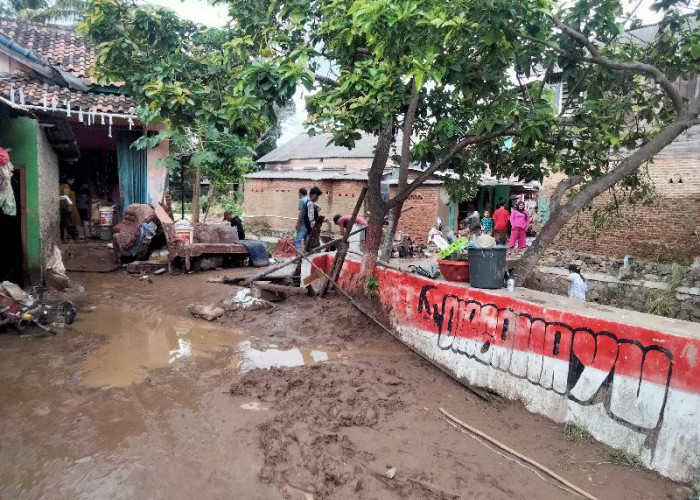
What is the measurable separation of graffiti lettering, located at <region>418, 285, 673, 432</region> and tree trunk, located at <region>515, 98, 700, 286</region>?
39.4 inches

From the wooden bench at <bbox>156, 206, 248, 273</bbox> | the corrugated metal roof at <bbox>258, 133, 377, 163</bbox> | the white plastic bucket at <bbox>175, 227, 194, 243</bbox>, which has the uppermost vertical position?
the corrugated metal roof at <bbox>258, 133, 377, 163</bbox>

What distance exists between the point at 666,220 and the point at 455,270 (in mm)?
8395

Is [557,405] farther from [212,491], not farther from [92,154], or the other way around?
[92,154]

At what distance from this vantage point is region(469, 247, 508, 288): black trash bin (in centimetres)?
526

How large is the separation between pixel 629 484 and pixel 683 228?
9654mm

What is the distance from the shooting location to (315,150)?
26.1m

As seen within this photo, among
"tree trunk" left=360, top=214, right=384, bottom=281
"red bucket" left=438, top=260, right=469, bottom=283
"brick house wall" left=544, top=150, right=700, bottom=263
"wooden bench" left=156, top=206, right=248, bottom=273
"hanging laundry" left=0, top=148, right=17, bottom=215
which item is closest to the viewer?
"red bucket" left=438, top=260, right=469, bottom=283

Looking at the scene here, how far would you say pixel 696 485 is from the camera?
338 cm

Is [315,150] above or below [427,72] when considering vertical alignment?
above

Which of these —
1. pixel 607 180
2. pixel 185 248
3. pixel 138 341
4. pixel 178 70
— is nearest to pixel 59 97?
pixel 185 248

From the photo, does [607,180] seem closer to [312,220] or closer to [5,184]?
[312,220]

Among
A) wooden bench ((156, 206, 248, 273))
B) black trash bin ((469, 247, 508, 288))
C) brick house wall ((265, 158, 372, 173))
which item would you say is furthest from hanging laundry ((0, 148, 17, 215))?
brick house wall ((265, 158, 372, 173))

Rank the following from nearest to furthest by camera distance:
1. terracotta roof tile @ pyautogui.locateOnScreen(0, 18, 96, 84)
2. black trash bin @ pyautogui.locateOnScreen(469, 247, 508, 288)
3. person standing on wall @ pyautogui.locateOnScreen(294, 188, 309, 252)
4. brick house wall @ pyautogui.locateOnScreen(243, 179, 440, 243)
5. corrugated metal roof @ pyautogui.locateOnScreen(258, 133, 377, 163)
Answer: black trash bin @ pyautogui.locateOnScreen(469, 247, 508, 288) < person standing on wall @ pyautogui.locateOnScreen(294, 188, 309, 252) < terracotta roof tile @ pyautogui.locateOnScreen(0, 18, 96, 84) < brick house wall @ pyautogui.locateOnScreen(243, 179, 440, 243) < corrugated metal roof @ pyautogui.locateOnScreen(258, 133, 377, 163)

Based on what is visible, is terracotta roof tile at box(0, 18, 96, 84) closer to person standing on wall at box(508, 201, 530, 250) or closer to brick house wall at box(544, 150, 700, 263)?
person standing on wall at box(508, 201, 530, 250)
